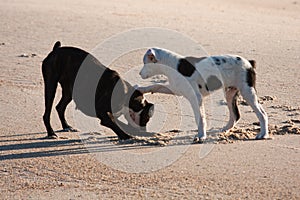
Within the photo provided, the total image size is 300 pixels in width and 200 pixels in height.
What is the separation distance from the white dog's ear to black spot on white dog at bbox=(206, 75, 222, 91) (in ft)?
2.21

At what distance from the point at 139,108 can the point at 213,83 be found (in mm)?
954

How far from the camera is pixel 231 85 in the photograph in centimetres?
870

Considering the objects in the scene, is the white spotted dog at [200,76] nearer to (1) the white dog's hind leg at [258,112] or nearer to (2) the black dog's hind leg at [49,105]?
(1) the white dog's hind leg at [258,112]

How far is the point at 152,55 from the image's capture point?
8516mm

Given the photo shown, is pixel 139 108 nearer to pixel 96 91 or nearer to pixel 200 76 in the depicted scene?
pixel 96 91

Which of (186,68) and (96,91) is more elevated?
(186,68)

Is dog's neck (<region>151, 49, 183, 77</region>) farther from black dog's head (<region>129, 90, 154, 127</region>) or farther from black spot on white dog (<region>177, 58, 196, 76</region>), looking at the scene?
black dog's head (<region>129, 90, 154, 127</region>)

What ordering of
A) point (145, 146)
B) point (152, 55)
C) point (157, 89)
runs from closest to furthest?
point (145, 146), point (152, 55), point (157, 89)

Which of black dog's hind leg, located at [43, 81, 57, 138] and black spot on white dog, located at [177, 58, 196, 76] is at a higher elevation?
black spot on white dog, located at [177, 58, 196, 76]

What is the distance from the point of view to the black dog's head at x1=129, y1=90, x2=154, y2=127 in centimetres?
870

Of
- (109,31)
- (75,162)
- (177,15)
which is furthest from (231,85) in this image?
(177,15)

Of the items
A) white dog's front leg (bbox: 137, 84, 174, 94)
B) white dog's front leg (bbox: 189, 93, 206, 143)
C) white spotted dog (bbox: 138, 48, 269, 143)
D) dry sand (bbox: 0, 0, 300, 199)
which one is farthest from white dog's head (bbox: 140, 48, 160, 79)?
dry sand (bbox: 0, 0, 300, 199)

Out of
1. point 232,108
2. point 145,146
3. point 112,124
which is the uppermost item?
point 232,108

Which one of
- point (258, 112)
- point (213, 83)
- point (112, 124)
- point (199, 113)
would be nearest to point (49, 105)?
point (112, 124)
